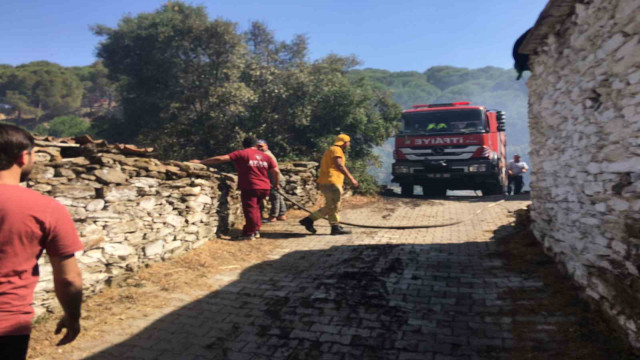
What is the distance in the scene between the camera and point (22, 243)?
5.97 ft

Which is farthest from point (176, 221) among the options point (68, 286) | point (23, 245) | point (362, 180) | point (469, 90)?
point (469, 90)

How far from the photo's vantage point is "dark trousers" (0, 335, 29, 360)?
173 cm

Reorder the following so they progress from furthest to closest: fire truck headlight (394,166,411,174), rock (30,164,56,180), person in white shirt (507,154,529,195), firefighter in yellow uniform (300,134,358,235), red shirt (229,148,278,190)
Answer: person in white shirt (507,154,529,195) < fire truck headlight (394,166,411,174) < firefighter in yellow uniform (300,134,358,235) < red shirt (229,148,278,190) < rock (30,164,56,180)

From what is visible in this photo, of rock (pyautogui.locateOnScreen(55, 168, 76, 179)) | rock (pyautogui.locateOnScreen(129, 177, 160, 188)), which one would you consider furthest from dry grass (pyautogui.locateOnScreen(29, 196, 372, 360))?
rock (pyautogui.locateOnScreen(55, 168, 76, 179))

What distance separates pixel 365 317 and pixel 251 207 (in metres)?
3.41

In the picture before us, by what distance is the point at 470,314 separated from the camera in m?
3.87

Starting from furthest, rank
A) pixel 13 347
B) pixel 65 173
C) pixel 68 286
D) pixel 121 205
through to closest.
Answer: pixel 121 205 < pixel 65 173 < pixel 68 286 < pixel 13 347

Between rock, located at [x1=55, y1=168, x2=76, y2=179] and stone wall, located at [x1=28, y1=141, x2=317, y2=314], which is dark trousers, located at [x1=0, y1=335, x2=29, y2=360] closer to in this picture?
stone wall, located at [x1=28, y1=141, x2=317, y2=314]

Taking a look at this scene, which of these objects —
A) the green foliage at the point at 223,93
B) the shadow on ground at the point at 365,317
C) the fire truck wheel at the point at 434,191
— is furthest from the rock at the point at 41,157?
the fire truck wheel at the point at 434,191

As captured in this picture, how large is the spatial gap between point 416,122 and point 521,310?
9007 mm

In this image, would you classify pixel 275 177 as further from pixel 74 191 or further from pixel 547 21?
pixel 547 21

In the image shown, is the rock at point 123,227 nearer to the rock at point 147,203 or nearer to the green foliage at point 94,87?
the rock at point 147,203

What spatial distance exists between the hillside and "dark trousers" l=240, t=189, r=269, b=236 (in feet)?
226

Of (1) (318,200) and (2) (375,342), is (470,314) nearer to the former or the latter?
(2) (375,342)
